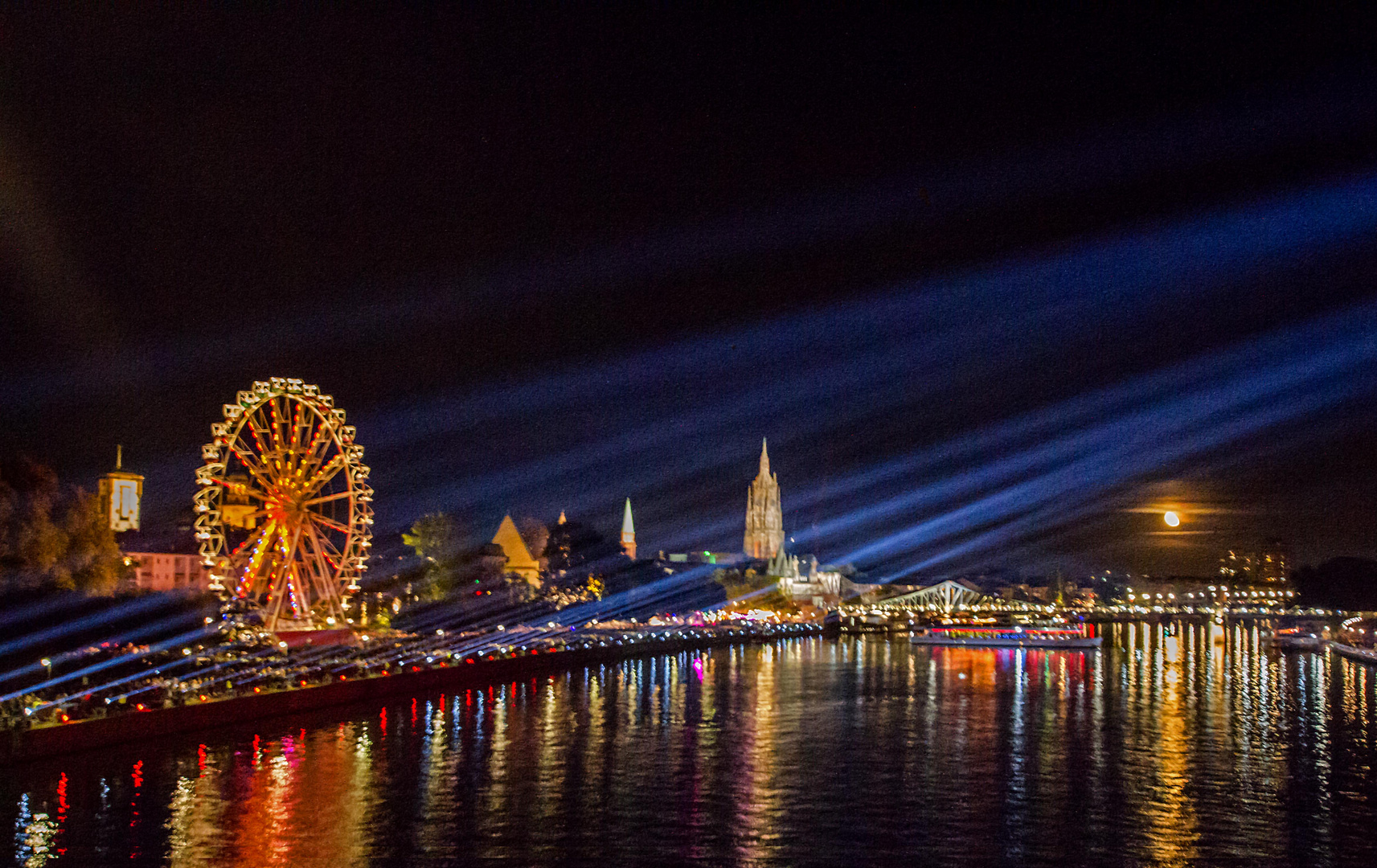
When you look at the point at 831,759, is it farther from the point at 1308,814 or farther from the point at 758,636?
the point at 758,636

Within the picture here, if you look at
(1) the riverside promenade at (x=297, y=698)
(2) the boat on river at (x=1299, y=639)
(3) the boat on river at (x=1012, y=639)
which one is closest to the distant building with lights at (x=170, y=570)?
(1) the riverside promenade at (x=297, y=698)

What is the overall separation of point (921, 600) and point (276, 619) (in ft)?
535

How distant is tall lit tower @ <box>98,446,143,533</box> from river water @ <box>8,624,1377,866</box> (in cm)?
5372

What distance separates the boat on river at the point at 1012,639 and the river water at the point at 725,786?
5246 centimetres

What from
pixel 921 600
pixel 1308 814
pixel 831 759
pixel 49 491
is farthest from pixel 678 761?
pixel 921 600

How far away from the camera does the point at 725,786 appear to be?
879 inches

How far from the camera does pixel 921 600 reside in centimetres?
→ 19762

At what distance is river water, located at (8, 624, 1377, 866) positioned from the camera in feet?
56.5

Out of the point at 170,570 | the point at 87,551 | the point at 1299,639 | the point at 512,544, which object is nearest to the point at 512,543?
the point at 512,544

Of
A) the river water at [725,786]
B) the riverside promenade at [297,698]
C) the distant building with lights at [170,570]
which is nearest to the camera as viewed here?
the river water at [725,786]

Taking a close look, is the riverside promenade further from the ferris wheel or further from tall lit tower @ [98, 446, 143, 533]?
tall lit tower @ [98, 446, 143, 533]

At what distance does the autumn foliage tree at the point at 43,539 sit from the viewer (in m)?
33.8

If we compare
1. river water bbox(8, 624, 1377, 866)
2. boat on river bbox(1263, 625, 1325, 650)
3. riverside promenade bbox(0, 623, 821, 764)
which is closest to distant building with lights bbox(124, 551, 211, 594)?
riverside promenade bbox(0, 623, 821, 764)

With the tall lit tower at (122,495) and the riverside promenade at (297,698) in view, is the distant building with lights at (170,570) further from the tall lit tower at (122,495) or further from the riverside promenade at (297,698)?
the riverside promenade at (297,698)
